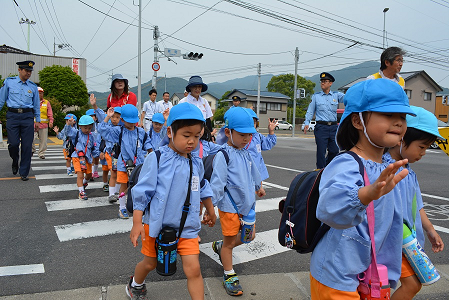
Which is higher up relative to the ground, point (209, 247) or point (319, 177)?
point (319, 177)

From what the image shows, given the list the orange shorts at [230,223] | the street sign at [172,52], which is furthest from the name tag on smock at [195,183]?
the street sign at [172,52]

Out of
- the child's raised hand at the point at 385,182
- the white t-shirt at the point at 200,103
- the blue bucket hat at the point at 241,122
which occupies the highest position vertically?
the white t-shirt at the point at 200,103

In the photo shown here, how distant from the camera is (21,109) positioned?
25.9 feet

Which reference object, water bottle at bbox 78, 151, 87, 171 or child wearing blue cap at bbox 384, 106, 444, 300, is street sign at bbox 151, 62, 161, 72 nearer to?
water bottle at bbox 78, 151, 87, 171

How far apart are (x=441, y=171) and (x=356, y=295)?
10944mm

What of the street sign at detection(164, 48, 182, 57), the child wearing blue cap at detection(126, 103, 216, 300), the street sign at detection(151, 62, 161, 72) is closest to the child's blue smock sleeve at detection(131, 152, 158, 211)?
the child wearing blue cap at detection(126, 103, 216, 300)

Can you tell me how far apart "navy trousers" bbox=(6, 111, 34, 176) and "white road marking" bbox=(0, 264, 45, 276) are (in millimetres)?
4897

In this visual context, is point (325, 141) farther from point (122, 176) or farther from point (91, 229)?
point (91, 229)

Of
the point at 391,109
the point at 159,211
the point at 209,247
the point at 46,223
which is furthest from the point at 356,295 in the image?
the point at 46,223

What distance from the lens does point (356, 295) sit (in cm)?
182

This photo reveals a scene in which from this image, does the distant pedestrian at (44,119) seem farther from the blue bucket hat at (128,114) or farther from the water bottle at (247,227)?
the water bottle at (247,227)

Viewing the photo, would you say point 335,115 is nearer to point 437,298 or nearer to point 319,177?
point 437,298

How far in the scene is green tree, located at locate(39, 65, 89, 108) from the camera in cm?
2720

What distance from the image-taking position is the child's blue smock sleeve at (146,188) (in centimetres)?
271
